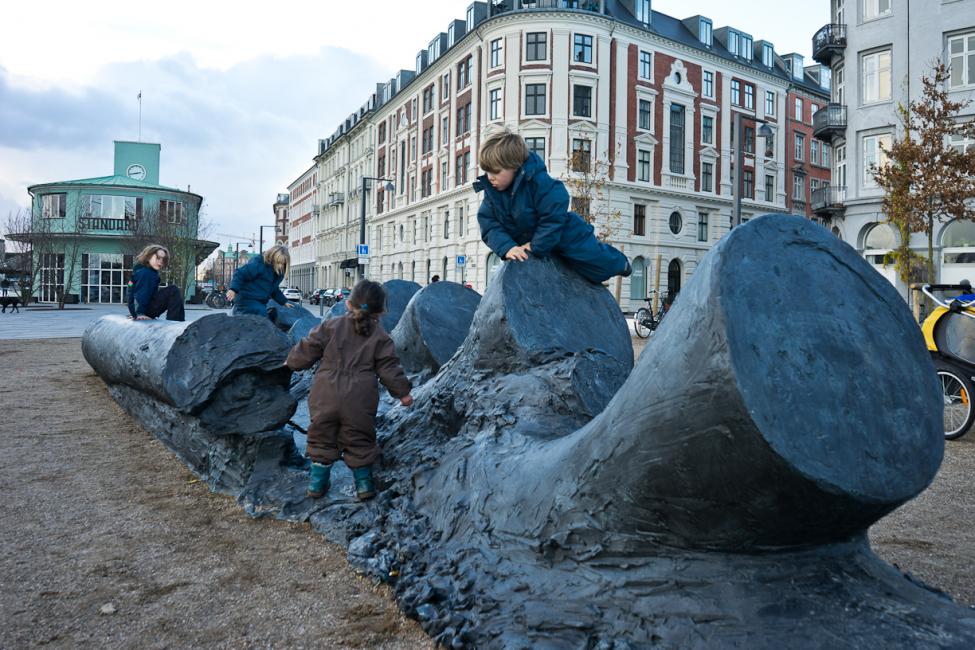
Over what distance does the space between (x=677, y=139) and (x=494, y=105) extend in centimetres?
933

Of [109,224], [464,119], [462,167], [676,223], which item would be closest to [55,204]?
[109,224]

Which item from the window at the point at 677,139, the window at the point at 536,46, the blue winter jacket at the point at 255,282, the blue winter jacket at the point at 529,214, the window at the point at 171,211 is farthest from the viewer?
the window at the point at 171,211

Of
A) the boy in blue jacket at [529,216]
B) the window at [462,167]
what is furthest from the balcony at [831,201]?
the boy in blue jacket at [529,216]

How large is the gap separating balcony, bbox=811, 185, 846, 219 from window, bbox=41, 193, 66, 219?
1548 inches

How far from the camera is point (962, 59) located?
71.7 feet

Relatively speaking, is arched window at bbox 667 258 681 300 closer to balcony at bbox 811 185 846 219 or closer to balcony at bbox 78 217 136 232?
balcony at bbox 811 185 846 219

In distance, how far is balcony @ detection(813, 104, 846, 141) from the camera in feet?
83.2

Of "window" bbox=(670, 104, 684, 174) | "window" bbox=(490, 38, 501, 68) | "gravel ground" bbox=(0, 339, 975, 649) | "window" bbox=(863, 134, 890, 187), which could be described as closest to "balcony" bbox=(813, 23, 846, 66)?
"window" bbox=(863, 134, 890, 187)

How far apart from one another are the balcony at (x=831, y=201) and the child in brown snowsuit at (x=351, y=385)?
2631cm

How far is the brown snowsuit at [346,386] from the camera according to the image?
314cm

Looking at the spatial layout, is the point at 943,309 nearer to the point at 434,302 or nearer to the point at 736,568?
the point at 434,302

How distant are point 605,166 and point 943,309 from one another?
27.7 m

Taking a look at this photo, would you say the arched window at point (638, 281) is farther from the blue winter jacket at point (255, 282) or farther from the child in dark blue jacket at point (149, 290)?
the child in dark blue jacket at point (149, 290)

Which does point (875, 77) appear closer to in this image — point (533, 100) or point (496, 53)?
point (533, 100)
